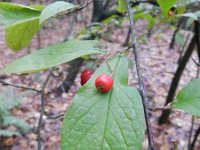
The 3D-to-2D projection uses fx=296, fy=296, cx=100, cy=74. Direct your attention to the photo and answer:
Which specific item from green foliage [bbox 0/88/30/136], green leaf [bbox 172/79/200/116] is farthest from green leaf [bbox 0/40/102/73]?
green foliage [bbox 0/88/30/136]

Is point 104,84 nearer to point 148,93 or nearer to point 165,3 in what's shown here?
point 165,3

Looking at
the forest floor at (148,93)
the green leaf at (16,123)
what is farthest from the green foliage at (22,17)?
the green leaf at (16,123)

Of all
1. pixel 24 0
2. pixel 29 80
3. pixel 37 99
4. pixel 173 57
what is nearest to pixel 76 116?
pixel 37 99

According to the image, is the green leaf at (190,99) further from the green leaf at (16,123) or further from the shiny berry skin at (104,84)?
the green leaf at (16,123)

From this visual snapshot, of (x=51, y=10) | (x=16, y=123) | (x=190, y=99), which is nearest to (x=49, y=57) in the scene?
(x=51, y=10)

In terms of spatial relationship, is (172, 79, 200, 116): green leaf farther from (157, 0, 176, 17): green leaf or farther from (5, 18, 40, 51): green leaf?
(5, 18, 40, 51): green leaf

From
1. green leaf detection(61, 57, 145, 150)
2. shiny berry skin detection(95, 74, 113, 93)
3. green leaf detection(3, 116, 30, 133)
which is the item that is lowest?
green leaf detection(3, 116, 30, 133)

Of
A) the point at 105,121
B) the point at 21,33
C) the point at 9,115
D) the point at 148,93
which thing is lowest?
the point at 9,115
